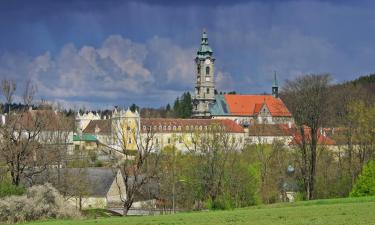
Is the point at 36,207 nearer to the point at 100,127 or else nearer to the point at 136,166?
the point at 136,166

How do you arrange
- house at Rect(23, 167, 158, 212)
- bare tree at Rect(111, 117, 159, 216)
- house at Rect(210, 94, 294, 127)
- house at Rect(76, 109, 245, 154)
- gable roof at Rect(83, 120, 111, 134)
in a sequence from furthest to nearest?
house at Rect(210, 94, 294, 127) → gable roof at Rect(83, 120, 111, 134) → house at Rect(76, 109, 245, 154) → house at Rect(23, 167, 158, 212) → bare tree at Rect(111, 117, 159, 216)

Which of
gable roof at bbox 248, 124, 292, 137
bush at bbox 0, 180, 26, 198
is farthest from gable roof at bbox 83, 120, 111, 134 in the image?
bush at bbox 0, 180, 26, 198

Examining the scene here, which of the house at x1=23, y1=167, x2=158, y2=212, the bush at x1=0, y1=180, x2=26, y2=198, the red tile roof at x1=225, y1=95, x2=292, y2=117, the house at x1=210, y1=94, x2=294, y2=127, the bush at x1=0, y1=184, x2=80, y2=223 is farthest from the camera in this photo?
the red tile roof at x1=225, y1=95, x2=292, y2=117

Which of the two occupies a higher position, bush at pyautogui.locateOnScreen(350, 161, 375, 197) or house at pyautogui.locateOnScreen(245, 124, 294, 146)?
house at pyautogui.locateOnScreen(245, 124, 294, 146)

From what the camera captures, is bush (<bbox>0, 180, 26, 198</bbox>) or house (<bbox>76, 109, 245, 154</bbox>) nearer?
bush (<bbox>0, 180, 26, 198</bbox>)

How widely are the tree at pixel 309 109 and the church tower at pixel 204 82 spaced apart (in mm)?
109761

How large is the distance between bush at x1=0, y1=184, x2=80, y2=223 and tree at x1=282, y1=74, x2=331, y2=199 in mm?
20521

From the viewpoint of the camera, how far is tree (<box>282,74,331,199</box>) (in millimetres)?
51719

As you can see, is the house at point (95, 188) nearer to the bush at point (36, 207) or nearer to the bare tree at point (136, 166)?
the bare tree at point (136, 166)

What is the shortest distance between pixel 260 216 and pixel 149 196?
39.4 meters

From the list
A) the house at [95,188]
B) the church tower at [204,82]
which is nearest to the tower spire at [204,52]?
the church tower at [204,82]

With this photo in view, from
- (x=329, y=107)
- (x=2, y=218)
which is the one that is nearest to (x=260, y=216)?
(x=2, y=218)

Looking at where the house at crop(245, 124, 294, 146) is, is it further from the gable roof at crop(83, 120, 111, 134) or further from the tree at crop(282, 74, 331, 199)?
the tree at crop(282, 74, 331, 199)

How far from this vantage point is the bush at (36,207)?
120ft
